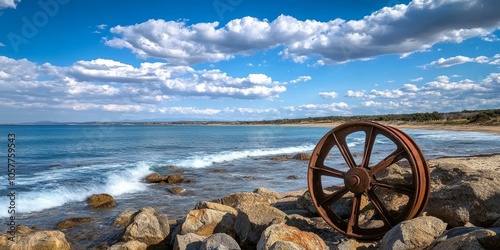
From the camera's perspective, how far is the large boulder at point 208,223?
26.0 ft

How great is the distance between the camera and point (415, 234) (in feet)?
17.2

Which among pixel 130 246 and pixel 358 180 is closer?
pixel 358 180

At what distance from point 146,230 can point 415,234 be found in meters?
5.92

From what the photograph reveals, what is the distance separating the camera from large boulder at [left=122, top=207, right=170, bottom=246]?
8516mm

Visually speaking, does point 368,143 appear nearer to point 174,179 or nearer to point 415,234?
point 415,234

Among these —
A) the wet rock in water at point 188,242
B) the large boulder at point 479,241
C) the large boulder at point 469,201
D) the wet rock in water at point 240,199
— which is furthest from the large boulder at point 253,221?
the wet rock in water at point 240,199

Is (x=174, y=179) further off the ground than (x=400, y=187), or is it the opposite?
(x=400, y=187)

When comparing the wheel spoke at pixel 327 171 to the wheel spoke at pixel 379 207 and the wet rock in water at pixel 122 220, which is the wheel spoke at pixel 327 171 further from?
the wet rock in water at pixel 122 220

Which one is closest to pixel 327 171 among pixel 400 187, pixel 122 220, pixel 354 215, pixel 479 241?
pixel 354 215

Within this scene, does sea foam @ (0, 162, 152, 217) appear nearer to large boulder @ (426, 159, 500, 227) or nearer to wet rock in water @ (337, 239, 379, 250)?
wet rock in water @ (337, 239, 379, 250)

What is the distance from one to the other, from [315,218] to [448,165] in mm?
3388

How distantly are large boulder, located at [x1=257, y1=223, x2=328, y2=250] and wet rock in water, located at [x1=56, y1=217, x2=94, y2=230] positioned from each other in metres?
8.26

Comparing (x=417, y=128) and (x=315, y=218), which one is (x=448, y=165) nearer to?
(x=315, y=218)

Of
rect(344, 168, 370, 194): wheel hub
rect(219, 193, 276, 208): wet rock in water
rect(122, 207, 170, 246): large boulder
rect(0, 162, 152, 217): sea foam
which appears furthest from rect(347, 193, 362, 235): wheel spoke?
rect(0, 162, 152, 217): sea foam
